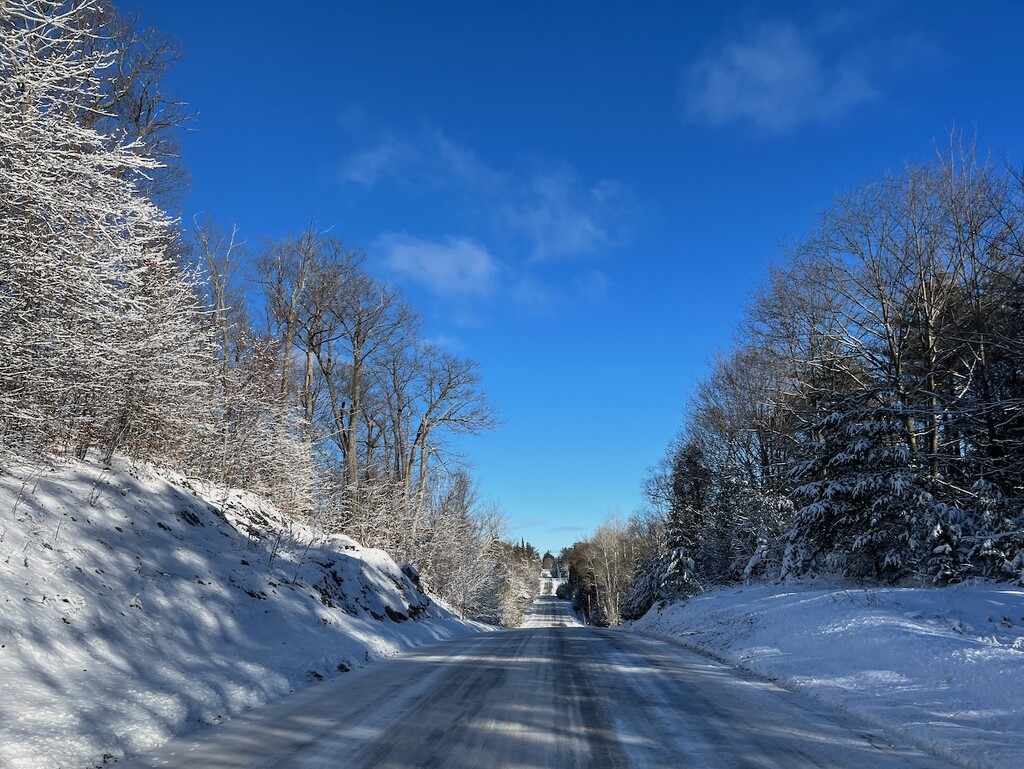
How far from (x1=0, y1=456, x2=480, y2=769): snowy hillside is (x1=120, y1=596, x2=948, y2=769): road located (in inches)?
24.2

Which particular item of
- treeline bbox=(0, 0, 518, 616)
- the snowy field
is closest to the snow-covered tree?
treeline bbox=(0, 0, 518, 616)

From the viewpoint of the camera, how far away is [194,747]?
493 cm

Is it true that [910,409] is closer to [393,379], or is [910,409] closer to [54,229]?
[54,229]

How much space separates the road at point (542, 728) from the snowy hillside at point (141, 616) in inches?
24.2

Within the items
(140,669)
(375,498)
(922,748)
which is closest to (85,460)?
(140,669)

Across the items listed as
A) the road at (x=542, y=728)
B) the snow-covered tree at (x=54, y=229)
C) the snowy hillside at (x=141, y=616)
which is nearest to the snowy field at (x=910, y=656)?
the road at (x=542, y=728)

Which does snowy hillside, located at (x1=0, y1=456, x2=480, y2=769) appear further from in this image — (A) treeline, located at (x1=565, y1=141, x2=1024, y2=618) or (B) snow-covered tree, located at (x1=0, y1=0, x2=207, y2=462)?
(A) treeline, located at (x1=565, y1=141, x2=1024, y2=618)

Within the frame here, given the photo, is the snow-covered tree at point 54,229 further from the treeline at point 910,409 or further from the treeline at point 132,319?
the treeline at point 910,409

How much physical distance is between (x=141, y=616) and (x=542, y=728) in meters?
5.32

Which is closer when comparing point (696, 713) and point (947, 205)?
point (696, 713)

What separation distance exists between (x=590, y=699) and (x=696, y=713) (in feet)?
3.94

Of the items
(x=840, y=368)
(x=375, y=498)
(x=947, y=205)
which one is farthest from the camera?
(x=375, y=498)

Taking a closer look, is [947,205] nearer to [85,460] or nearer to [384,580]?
[384,580]

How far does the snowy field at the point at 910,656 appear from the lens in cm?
525
